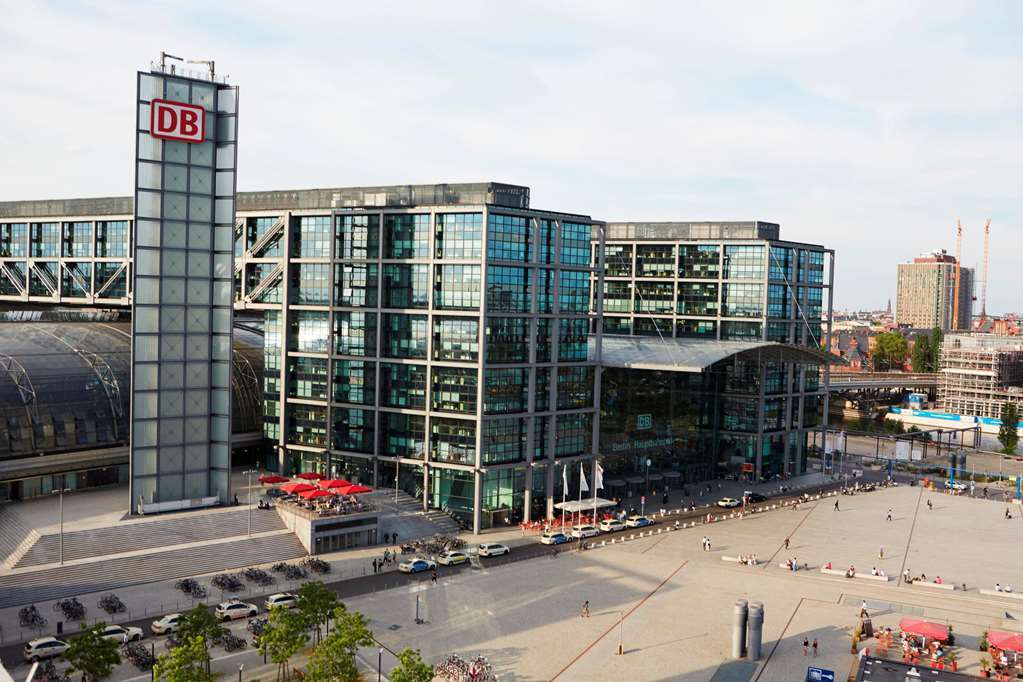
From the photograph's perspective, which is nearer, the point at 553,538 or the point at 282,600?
the point at 282,600

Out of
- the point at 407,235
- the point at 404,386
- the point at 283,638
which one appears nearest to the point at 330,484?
the point at 404,386

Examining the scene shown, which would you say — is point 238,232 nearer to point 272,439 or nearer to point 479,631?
point 272,439

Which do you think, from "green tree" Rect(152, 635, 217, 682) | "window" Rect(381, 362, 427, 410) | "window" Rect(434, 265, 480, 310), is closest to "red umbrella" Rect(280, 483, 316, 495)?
"window" Rect(381, 362, 427, 410)

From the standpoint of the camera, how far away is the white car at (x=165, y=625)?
62.4 meters

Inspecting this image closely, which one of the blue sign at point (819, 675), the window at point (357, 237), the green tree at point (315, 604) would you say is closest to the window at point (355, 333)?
the window at point (357, 237)

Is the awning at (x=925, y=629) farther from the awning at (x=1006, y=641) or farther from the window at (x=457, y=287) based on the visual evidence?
the window at (x=457, y=287)

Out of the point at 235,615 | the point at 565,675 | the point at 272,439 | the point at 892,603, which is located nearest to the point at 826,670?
the point at 565,675

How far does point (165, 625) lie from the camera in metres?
62.6

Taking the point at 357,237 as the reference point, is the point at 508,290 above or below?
below

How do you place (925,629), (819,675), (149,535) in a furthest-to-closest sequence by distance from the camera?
1. (149,535)
2. (925,629)
3. (819,675)

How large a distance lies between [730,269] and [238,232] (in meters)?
68.7

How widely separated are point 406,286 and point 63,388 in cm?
3671

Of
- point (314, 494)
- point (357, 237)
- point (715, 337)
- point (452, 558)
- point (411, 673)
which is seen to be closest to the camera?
point (411, 673)

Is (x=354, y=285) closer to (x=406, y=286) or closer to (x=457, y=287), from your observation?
(x=406, y=286)
